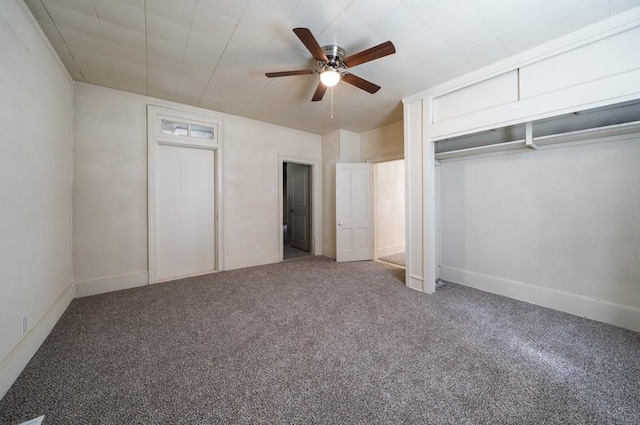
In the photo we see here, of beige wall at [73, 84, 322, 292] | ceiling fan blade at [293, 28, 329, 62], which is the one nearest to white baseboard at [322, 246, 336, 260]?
beige wall at [73, 84, 322, 292]

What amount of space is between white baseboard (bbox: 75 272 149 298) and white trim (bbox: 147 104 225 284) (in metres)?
0.11

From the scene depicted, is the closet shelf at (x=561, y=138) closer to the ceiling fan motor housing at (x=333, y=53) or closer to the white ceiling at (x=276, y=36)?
the white ceiling at (x=276, y=36)

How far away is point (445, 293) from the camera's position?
304 cm

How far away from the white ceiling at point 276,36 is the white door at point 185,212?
41.2 inches

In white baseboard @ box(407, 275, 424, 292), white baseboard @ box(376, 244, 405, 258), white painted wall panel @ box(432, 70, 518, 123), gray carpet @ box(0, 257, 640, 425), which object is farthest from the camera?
white baseboard @ box(376, 244, 405, 258)

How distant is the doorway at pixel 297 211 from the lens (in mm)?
5582

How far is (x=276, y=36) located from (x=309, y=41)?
0.52 metres

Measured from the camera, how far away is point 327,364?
5.64 ft

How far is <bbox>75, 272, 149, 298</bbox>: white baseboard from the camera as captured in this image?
115 inches

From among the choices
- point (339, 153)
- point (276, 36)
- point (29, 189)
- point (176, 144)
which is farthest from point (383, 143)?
point (29, 189)

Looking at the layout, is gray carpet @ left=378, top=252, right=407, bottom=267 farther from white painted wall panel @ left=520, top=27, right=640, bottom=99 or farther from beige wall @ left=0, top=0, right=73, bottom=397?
beige wall @ left=0, top=0, right=73, bottom=397

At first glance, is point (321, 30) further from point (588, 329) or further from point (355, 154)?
point (588, 329)

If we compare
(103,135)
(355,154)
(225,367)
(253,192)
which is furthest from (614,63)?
(103,135)

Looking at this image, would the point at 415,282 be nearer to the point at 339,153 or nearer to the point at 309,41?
the point at 339,153
